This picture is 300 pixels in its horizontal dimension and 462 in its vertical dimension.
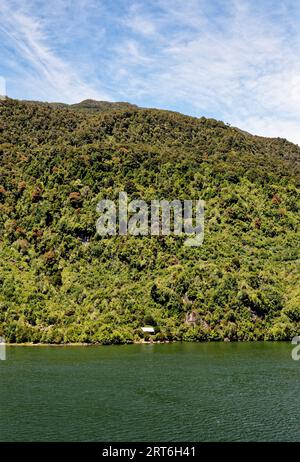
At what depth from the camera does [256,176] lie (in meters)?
134

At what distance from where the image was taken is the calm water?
4028 cm

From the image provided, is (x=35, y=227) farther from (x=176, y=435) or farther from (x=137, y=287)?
(x=176, y=435)

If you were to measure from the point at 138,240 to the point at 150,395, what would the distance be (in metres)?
60.4

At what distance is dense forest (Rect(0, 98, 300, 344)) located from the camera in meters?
94.1

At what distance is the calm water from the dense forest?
14.5 metres

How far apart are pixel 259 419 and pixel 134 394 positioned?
44.8 feet

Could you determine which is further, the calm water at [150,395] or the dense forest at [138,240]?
the dense forest at [138,240]

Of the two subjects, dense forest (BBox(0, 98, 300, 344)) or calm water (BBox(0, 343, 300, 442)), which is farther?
dense forest (BBox(0, 98, 300, 344))

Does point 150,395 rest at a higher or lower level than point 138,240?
lower

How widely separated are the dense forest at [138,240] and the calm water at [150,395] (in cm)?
1454

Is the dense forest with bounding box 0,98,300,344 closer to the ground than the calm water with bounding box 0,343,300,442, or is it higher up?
higher up

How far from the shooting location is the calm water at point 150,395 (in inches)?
1586

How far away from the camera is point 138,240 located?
110m

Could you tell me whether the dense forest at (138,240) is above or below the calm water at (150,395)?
above
